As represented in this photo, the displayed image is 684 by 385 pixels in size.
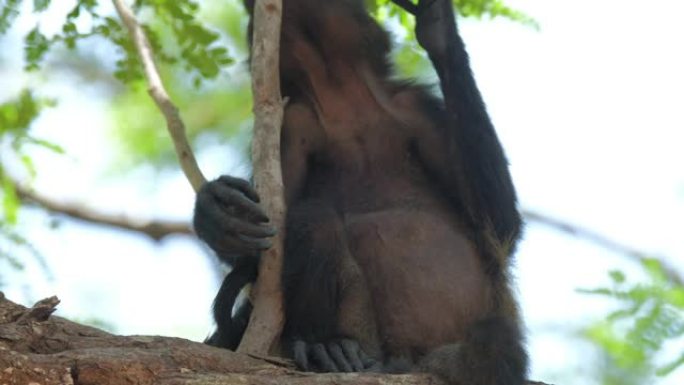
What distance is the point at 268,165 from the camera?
5.69m

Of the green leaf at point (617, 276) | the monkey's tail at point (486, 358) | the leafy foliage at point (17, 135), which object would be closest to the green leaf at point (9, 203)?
the leafy foliage at point (17, 135)

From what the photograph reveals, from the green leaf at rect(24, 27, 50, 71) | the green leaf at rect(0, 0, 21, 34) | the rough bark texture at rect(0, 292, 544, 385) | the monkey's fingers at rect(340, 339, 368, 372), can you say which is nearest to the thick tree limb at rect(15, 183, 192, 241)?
the green leaf at rect(24, 27, 50, 71)

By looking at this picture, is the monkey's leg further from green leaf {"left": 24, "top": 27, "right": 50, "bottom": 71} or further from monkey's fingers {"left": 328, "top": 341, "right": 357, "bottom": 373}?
green leaf {"left": 24, "top": 27, "right": 50, "bottom": 71}

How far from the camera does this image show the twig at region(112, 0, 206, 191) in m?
6.13

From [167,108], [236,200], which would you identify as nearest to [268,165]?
[236,200]

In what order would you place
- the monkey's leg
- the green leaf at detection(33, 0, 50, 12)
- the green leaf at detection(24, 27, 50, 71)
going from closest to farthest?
the monkey's leg
the green leaf at detection(33, 0, 50, 12)
the green leaf at detection(24, 27, 50, 71)

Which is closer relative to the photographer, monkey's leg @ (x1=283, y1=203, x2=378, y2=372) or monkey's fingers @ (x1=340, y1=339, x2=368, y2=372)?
monkey's fingers @ (x1=340, y1=339, x2=368, y2=372)

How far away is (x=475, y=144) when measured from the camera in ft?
22.3

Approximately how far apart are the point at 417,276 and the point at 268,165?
1.29 metres

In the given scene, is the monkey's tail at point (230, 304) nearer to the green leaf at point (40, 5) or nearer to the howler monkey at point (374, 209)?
the howler monkey at point (374, 209)

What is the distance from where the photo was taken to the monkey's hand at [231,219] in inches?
230

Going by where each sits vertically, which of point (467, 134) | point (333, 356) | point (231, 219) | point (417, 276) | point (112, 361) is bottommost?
point (112, 361)

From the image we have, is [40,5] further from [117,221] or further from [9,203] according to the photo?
[117,221]

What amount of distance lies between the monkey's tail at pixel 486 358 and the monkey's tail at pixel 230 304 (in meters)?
1.09
